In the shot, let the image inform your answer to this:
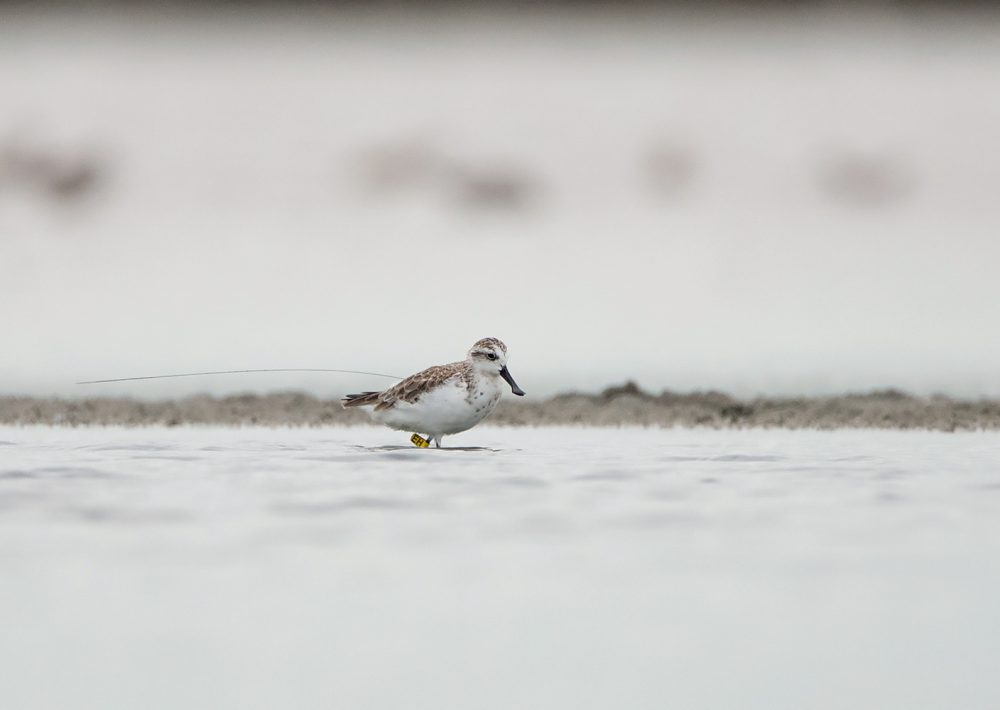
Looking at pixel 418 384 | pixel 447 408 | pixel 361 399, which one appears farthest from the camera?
pixel 361 399

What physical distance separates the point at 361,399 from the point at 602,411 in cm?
303

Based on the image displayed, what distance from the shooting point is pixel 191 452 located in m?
8.91

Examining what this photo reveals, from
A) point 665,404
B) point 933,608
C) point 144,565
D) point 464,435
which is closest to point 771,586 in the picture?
point 933,608

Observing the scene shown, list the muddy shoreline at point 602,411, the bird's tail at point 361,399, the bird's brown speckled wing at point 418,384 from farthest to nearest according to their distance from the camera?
the muddy shoreline at point 602,411
the bird's tail at point 361,399
the bird's brown speckled wing at point 418,384

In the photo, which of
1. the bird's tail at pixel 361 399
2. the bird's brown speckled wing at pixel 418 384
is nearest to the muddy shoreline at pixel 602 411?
the bird's tail at pixel 361 399

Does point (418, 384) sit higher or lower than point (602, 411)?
higher

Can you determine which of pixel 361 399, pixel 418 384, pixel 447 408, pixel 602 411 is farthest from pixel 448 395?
pixel 602 411

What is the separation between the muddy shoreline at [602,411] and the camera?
11.5m

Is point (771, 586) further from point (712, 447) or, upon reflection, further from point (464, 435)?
point (464, 435)

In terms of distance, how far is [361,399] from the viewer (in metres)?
9.92

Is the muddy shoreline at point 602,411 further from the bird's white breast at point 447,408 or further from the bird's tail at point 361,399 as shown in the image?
the bird's white breast at point 447,408

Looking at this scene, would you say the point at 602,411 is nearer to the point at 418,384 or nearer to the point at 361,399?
the point at 361,399

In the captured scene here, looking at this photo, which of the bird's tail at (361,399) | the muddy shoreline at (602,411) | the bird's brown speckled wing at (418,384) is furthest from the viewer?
the muddy shoreline at (602,411)

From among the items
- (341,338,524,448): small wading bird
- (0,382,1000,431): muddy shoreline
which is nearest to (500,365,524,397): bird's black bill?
(341,338,524,448): small wading bird
